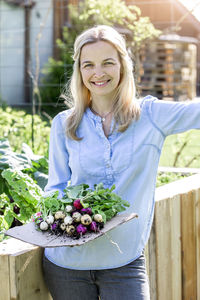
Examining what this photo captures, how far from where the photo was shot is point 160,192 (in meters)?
2.76

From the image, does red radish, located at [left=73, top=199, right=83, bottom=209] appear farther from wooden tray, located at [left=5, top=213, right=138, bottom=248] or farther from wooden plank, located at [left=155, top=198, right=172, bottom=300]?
wooden plank, located at [left=155, top=198, right=172, bottom=300]

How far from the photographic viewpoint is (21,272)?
2.01 metres

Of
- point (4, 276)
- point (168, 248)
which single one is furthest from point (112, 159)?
point (168, 248)

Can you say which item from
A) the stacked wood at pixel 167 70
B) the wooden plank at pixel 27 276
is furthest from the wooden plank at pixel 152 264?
the stacked wood at pixel 167 70

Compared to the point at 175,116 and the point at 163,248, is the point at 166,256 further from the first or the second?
the point at 175,116

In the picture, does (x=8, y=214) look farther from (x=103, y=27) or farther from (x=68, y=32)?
(x=68, y=32)

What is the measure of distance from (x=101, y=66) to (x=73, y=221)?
1.99 feet

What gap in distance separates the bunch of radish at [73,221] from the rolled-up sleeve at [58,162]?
251mm

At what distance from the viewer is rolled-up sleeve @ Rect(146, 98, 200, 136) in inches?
78.4

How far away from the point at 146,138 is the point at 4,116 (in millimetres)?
2808

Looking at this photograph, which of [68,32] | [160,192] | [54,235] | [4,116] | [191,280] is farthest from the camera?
[68,32]

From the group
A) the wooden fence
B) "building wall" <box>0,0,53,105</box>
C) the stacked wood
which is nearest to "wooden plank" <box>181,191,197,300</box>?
the wooden fence

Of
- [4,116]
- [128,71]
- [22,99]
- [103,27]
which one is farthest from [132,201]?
[22,99]

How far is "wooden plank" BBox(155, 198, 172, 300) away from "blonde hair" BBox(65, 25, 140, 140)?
682 millimetres
